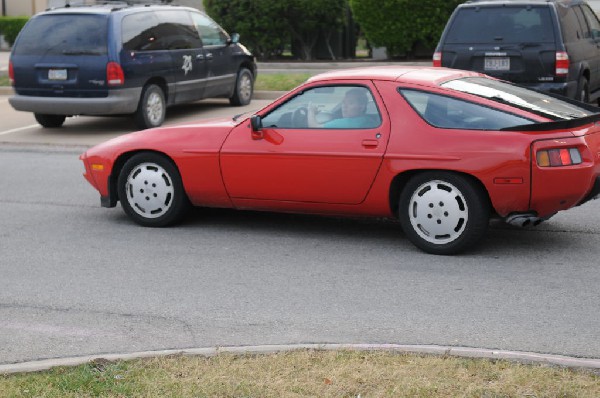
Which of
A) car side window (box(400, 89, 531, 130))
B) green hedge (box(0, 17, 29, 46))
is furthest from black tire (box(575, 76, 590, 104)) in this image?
green hedge (box(0, 17, 29, 46))

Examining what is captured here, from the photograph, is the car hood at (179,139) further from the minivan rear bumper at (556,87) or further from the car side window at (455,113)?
the minivan rear bumper at (556,87)

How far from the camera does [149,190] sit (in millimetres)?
9078

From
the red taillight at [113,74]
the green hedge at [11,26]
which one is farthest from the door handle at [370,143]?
the green hedge at [11,26]

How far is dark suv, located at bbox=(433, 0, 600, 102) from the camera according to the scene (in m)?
14.1

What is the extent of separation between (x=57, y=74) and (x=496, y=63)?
19.4 feet

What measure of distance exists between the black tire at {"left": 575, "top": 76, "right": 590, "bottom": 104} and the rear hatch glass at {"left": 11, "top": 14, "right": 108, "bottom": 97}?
6.26m

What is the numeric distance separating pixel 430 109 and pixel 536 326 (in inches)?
92.0

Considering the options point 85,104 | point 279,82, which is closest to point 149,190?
point 85,104

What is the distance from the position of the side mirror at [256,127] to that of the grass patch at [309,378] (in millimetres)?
3214

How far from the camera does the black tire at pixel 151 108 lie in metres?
15.7

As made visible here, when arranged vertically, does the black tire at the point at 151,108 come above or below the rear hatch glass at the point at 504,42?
below

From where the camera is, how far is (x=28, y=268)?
7.93 metres

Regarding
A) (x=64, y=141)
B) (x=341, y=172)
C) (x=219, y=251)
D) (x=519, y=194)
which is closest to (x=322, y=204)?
(x=341, y=172)

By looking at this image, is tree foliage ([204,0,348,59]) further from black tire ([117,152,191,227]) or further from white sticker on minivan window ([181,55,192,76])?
black tire ([117,152,191,227])
